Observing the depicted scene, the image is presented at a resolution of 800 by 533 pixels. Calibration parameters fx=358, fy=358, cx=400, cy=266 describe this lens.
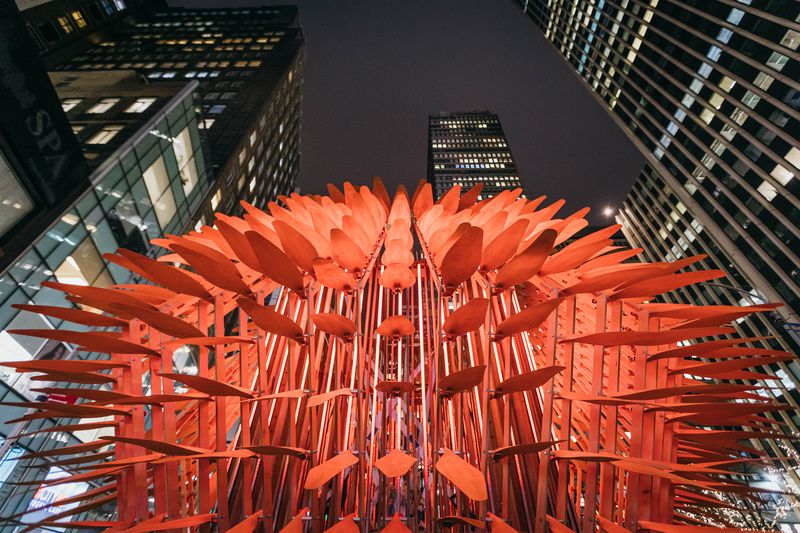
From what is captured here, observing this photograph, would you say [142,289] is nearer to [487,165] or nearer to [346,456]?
[346,456]

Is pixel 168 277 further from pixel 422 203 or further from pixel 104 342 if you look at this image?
pixel 422 203

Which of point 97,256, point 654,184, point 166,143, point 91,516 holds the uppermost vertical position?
point 654,184

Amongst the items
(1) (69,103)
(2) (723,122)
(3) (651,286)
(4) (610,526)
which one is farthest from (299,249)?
(2) (723,122)

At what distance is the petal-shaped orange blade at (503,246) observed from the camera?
8.16 ft

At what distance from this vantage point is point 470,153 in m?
99.8

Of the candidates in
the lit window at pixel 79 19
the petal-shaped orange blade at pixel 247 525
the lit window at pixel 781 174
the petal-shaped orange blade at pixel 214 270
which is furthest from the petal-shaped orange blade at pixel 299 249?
the lit window at pixel 79 19

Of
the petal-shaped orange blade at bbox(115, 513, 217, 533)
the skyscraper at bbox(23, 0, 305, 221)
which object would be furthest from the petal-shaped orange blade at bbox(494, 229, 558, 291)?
the skyscraper at bbox(23, 0, 305, 221)

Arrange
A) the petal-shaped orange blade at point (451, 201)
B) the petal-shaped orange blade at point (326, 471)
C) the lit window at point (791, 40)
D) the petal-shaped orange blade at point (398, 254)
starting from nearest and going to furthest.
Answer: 1. the petal-shaped orange blade at point (326, 471)
2. the petal-shaped orange blade at point (398, 254)
3. the petal-shaped orange blade at point (451, 201)
4. the lit window at point (791, 40)

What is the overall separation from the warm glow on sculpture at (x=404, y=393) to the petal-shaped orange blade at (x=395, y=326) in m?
0.01

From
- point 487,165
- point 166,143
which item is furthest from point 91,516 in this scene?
point 487,165

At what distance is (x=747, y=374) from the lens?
2.66 metres

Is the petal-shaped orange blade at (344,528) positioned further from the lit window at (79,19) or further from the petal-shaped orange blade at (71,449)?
the lit window at (79,19)

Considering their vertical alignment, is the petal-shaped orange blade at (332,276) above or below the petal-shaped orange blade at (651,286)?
above

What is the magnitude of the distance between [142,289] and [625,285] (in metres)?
3.78
